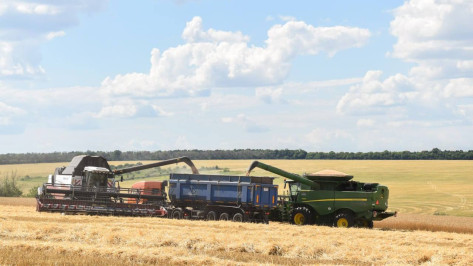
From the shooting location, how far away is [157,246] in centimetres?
2083

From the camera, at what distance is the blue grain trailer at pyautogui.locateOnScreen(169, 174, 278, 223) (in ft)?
108

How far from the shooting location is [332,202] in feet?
108

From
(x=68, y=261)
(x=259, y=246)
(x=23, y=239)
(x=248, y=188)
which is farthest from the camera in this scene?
(x=248, y=188)

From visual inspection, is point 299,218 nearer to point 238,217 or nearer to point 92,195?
point 238,217

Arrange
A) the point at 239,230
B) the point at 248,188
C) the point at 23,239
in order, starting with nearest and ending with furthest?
the point at 23,239 → the point at 239,230 → the point at 248,188

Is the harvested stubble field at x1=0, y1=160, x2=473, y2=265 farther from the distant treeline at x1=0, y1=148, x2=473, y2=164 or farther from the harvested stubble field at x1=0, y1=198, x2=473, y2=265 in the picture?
the distant treeline at x1=0, y1=148, x2=473, y2=164

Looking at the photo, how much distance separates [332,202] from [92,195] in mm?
12687

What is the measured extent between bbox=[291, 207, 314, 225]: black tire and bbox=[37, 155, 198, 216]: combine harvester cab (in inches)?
265

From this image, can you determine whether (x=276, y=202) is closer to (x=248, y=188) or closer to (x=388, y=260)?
(x=248, y=188)

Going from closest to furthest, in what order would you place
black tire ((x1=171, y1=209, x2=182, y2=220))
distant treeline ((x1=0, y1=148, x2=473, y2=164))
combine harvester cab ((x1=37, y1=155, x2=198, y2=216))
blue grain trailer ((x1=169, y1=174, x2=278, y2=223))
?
blue grain trailer ((x1=169, y1=174, x2=278, y2=223))
combine harvester cab ((x1=37, y1=155, x2=198, y2=216))
black tire ((x1=171, y1=209, x2=182, y2=220))
distant treeline ((x1=0, y1=148, x2=473, y2=164))

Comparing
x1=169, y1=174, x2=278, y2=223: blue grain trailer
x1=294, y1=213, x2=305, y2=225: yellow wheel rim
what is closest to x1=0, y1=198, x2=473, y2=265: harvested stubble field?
Answer: x1=294, y1=213, x2=305, y2=225: yellow wheel rim

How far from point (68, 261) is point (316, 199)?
1841cm

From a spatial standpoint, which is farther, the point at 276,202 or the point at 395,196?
the point at 395,196

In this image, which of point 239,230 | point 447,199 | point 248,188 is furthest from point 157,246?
point 447,199
